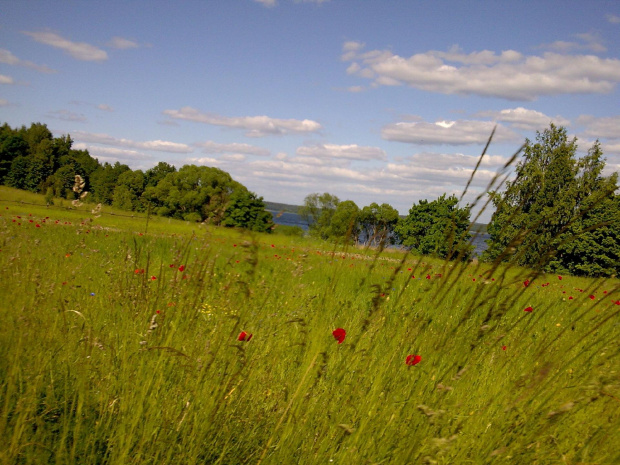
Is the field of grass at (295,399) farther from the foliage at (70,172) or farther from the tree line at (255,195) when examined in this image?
the foliage at (70,172)

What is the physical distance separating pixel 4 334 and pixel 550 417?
6.80 ft

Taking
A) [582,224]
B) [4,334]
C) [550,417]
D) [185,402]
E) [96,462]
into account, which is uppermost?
[582,224]

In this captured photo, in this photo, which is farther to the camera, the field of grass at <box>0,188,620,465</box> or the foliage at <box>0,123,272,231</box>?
the foliage at <box>0,123,272,231</box>

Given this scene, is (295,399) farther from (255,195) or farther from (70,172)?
(70,172)

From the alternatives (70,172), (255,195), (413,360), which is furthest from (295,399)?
(70,172)

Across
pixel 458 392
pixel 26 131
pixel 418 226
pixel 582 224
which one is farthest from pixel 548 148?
pixel 26 131

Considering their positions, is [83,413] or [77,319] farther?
[77,319]

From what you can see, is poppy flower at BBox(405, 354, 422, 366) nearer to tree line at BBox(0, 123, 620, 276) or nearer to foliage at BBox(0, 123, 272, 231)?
tree line at BBox(0, 123, 620, 276)

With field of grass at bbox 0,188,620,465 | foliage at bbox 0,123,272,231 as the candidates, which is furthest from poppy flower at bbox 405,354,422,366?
foliage at bbox 0,123,272,231

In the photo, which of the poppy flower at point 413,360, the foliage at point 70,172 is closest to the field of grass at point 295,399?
the poppy flower at point 413,360

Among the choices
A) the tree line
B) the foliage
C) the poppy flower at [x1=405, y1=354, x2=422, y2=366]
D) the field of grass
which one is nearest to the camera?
the field of grass

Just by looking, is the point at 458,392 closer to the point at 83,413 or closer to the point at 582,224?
the point at 83,413

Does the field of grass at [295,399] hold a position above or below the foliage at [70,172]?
below

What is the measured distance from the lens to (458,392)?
2.17 m
